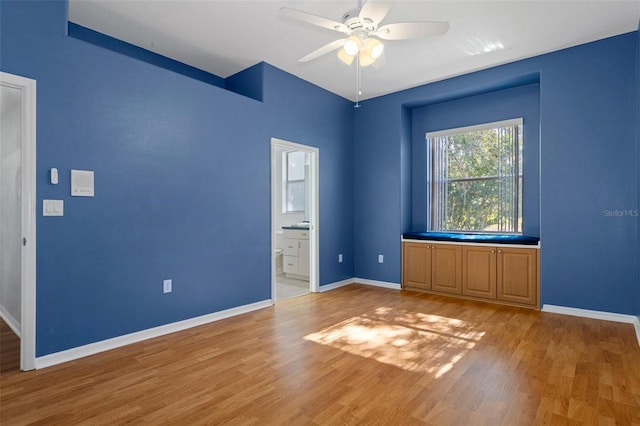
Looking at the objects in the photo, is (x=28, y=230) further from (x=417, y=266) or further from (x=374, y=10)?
(x=417, y=266)

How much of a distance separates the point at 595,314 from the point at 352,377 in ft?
10.0

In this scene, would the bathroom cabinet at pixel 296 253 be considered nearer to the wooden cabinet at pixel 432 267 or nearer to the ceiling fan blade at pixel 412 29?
the wooden cabinet at pixel 432 267

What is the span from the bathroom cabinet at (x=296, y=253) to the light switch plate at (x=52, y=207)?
344cm

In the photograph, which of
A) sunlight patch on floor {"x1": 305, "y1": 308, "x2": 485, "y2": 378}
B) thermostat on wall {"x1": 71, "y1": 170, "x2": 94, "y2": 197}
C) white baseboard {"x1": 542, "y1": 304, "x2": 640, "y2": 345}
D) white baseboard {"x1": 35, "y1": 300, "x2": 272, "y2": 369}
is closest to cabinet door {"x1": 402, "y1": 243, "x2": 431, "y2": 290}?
sunlight patch on floor {"x1": 305, "y1": 308, "x2": 485, "y2": 378}

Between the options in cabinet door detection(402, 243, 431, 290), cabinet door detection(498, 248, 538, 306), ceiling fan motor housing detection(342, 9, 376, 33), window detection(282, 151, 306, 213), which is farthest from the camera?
window detection(282, 151, 306, 213)

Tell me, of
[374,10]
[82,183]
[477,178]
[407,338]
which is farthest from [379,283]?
[82,183]

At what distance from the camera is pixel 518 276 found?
13.4 ft

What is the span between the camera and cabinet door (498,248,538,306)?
399 centimetres

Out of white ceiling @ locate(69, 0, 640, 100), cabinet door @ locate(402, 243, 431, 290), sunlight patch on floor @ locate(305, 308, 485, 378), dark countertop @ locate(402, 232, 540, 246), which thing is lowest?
sunlight patch on floor @ locate(305, 308, 485, 378)

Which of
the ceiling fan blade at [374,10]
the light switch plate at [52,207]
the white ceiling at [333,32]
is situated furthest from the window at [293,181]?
the light switch plate at [52,207]

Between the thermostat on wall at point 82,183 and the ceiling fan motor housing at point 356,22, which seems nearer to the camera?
the ceiling fan motor housing at point 356,22

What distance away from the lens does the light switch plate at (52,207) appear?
254 centimetres

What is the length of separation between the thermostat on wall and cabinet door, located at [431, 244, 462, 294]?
4.17 metres
